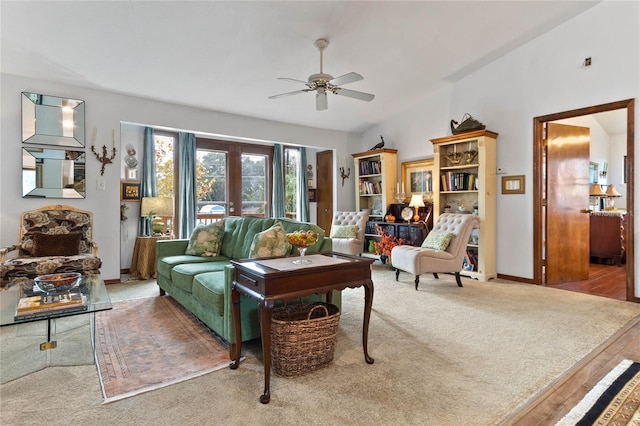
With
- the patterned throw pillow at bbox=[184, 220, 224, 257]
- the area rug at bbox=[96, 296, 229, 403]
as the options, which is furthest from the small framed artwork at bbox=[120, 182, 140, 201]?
the area rug at bbox=[96, 296, 229, 403]

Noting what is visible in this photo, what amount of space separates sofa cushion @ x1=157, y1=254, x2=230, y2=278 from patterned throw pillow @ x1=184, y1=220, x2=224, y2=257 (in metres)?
0.10

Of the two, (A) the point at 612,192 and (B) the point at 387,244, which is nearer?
(B) the point at 387,244

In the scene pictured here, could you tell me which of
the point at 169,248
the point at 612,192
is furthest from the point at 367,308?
the point at 612,192

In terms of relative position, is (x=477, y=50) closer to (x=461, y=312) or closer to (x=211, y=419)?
(x=461, y=312)

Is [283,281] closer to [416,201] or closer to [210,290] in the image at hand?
[210,290]

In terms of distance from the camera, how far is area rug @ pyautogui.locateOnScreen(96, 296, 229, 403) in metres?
2.15

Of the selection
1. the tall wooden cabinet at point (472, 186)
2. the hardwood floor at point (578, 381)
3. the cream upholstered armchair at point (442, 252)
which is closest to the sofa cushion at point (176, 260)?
the cream upholstered armchair at point (442, 252)

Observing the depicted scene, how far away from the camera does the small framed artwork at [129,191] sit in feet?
17.1

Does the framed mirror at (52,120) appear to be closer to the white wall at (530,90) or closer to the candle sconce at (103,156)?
the candle sconce at (103,156)

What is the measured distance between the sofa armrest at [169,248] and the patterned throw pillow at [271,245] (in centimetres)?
156

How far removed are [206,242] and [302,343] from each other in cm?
231

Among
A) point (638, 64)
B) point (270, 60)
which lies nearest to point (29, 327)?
point (270, 60)

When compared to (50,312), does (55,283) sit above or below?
above

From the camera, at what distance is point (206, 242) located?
4.07 m
